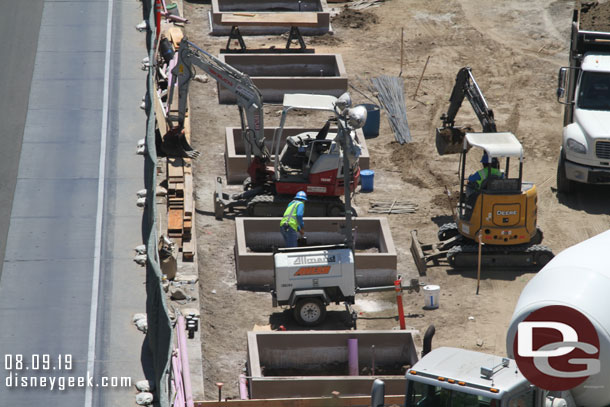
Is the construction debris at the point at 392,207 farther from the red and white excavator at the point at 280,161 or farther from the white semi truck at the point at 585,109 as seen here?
the white semi truck at the point at 585,109

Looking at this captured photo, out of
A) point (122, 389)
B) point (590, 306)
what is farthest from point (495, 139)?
point (122, 389)

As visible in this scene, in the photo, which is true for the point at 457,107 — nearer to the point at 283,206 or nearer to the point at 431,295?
the point at 283,206

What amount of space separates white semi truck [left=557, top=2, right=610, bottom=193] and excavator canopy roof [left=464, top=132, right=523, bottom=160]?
3.50m

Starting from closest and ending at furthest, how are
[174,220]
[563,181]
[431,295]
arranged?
[431,295], [174,220], [563,181]

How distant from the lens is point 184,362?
55.6 ft

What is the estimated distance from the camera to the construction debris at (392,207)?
24.3 meters

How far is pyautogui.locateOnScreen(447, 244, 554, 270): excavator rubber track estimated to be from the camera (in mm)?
21562

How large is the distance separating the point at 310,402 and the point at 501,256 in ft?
25.2

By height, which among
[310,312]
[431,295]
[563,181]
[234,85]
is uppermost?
[234,85]

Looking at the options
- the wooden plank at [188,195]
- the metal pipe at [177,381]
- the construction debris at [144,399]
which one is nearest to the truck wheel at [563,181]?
the wooden plank at [188,195]

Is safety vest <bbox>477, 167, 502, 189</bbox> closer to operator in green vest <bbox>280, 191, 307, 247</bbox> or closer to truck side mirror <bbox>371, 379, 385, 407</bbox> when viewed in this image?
operator in green vest <bbox>280, 191, 307, 247</bbox>

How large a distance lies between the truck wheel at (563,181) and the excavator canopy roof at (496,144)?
3.86 m

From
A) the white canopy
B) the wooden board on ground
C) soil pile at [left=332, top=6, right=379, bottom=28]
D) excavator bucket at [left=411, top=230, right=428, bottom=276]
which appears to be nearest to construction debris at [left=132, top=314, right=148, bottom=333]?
excavator bucket at [left=411, top=230, right=428, bottom=276]

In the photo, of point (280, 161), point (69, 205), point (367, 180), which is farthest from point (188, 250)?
point (367, 180)
